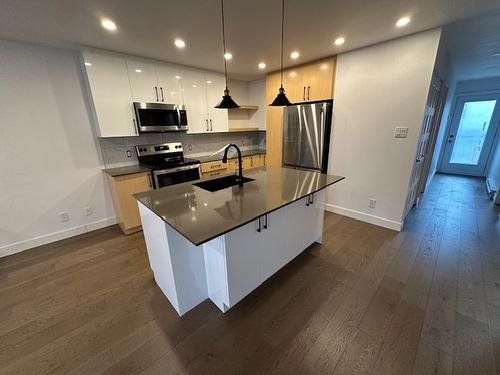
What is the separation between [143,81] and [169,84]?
1.25 ft

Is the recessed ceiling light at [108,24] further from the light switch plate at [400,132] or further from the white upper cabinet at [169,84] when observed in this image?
the light switch plate at [400,132]

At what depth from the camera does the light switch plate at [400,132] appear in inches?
102

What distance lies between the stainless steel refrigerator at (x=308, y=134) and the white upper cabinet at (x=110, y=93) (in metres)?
2.44

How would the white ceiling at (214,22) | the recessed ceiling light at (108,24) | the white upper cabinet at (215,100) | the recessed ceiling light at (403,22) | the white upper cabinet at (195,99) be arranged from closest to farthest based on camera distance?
1. the white ceiling at (214,22)
2. the recessed ceiling light at (108,24)
3. the recessed ceiling light at (403,22)
4. the white upper cabinet at (195,99)
5. the white upper cabinet at (215,100)

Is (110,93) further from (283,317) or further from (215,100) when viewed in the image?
(283,317)

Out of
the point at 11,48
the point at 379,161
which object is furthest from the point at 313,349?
the point at 11,48

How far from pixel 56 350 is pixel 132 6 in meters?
2.67

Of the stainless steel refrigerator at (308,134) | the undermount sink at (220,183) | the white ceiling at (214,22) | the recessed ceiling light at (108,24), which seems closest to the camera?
the white ceiling at (214,22)

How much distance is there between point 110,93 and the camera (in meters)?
2.67

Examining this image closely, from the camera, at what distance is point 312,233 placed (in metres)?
2.40

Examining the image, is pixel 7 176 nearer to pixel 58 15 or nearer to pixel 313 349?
pixel 58 15

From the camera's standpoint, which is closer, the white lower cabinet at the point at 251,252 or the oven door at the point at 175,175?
the white lower cabinet at the point at 251,252

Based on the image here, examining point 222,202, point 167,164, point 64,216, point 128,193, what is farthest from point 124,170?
point 222,202

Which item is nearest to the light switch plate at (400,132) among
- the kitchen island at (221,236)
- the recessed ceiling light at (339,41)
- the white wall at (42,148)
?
the recessed ceiling light at (339,41)
